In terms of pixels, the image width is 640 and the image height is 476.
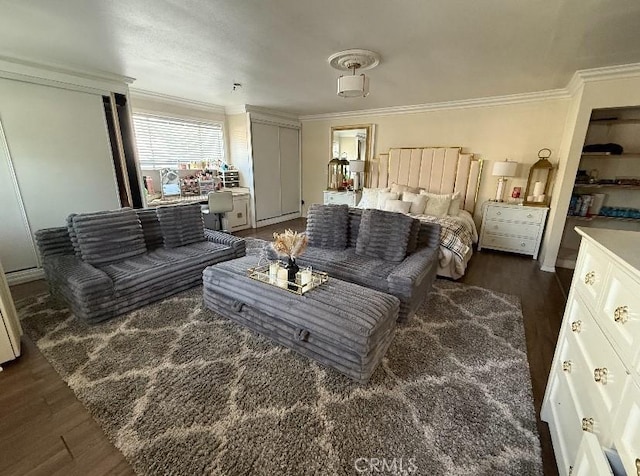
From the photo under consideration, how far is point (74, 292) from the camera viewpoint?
2232 mm

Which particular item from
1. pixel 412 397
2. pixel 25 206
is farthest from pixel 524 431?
pixel 25 206

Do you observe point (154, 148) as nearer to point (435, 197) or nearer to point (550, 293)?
point (435, 197)

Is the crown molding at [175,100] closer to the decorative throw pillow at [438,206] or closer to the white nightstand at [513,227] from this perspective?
the decorative throw pillow at [438,206]

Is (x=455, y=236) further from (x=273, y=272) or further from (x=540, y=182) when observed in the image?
(x=273, y=272)

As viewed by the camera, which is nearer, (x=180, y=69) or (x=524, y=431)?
(x=524, y=431)

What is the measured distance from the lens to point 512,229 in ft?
13.4

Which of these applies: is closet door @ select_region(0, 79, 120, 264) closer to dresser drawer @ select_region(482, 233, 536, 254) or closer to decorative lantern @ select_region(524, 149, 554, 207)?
dresser drawer @ select_region(482, 233, 536, 254)

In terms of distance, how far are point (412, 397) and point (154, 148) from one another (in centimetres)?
500

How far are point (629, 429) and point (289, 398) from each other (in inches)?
55.4

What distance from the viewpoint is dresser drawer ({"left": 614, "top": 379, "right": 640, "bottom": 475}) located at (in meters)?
0.74

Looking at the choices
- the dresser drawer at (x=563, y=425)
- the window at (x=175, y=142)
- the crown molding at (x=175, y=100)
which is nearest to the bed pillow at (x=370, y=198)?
the window at (x=175, y=142)

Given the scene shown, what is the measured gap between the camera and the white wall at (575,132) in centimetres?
296

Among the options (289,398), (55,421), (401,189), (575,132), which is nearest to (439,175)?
(401,189)

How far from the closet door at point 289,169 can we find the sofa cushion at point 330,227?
3.20 m
